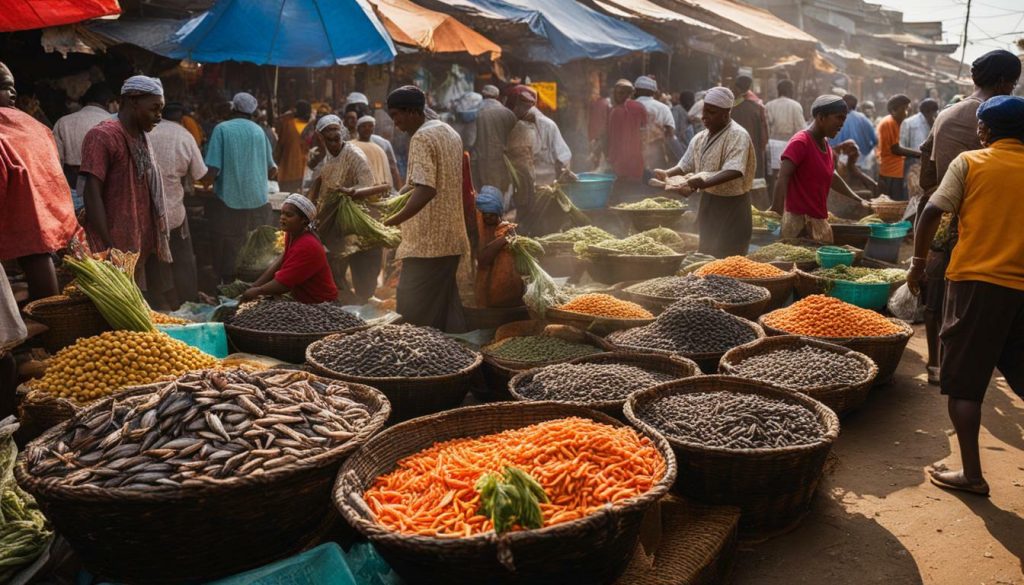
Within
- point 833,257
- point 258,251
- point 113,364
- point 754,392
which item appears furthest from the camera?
point 258,251

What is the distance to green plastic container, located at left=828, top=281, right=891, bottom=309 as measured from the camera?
6324mm

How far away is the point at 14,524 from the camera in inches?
107

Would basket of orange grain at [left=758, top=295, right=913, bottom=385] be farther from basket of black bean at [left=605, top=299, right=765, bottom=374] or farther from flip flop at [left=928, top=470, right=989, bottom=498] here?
flip flop at [left=928, top=470, right=989, bottom=498]

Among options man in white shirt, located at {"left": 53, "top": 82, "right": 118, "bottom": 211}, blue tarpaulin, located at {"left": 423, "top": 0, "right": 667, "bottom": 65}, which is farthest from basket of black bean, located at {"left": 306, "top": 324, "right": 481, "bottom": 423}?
blue tarpaulin, located at {"left": 423, "top": 0, "right": 667, "bottom": 65}

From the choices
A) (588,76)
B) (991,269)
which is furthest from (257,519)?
(588,76)

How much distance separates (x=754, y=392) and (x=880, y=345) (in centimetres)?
159

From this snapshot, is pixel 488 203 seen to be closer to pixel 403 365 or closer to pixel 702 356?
pixel 702 356

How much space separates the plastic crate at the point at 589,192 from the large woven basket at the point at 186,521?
7.76 m

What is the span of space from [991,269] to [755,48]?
49.7 feet

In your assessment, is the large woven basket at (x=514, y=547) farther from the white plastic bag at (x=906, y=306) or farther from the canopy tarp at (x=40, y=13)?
the canopy tarp at (x=40, y=13)

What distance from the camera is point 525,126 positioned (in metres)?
9.90

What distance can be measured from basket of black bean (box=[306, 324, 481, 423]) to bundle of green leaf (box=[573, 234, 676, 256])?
105 inches

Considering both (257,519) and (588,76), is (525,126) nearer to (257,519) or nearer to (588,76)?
(588,76)

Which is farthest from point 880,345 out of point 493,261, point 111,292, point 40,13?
point 40,13
